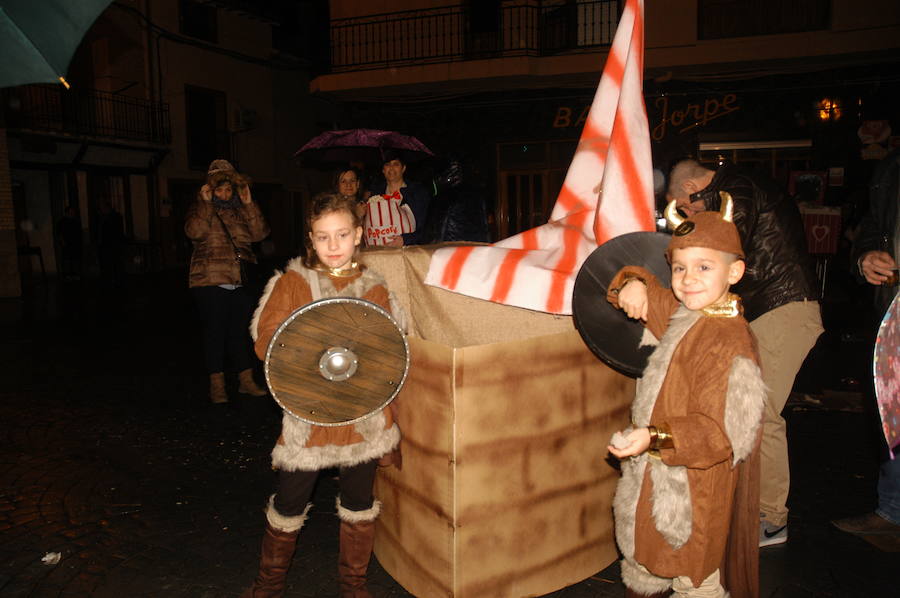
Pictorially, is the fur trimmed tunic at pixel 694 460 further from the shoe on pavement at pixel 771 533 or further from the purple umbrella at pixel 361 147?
the purple umbrella at pixel 361 147

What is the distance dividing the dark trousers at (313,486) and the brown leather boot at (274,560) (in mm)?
98

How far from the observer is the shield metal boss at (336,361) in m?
2.30

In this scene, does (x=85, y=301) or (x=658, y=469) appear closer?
(x=658, y=469)

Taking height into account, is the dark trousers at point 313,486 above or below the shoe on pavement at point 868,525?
above

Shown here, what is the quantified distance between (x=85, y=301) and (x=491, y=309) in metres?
12.4

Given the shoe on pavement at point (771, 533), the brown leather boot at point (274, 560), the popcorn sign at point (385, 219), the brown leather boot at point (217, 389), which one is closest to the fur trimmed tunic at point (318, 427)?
the brown leather boot at point (274, 560)

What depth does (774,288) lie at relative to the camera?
3131 mm

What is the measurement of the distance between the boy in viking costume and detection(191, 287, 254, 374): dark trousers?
3954 millimetres

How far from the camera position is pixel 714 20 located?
1457 cm

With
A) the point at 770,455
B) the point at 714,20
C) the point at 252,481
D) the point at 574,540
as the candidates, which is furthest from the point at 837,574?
the point at 714,20

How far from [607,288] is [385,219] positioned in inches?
165

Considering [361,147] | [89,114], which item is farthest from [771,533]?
[89,114]

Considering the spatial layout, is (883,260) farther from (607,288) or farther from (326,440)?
(326,440)

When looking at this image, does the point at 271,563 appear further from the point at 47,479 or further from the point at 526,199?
the point at 526,199
